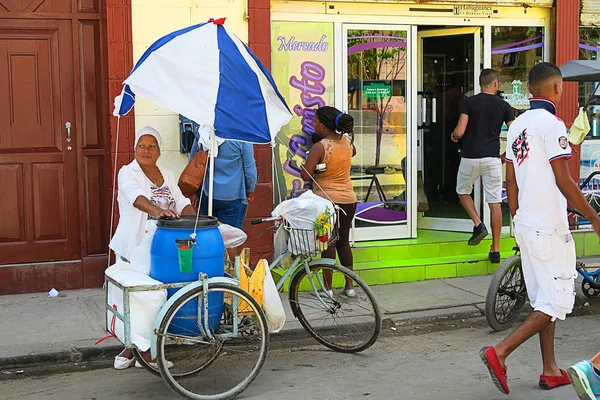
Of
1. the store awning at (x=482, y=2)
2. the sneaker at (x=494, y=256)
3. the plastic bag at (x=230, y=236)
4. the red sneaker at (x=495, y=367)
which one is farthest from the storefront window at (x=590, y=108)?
the plastic bag at (x=230, y=236)

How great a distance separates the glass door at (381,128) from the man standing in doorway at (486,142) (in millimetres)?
747

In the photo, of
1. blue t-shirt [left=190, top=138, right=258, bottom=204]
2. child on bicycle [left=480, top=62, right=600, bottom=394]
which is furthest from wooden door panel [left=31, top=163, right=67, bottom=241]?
child on bicycle [left=480, top=62, right=600, bottom=394]

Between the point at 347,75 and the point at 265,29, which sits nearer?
the point at 265,29

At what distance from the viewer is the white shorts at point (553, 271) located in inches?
195

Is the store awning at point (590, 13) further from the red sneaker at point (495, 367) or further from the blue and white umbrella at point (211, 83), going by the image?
the red sneaker at point (495, 367)

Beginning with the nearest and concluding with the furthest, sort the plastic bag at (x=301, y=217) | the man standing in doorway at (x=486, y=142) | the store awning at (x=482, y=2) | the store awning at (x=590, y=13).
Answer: the plastic bag at (x=301, y=217) → the man standing in doorway at (x=486, y=142) → the store awning at (x=482, y=2) → the store awning at (x=590, y=13)

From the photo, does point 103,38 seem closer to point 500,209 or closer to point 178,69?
point 178,69

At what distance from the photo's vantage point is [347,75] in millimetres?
8891

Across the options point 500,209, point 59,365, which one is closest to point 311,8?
point 500,209

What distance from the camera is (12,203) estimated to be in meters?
7.83

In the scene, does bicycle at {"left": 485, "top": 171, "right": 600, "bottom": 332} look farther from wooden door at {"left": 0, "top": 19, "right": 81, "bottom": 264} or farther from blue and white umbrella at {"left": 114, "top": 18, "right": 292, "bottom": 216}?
wooden door at {"left": 0, "top": 19, "right": 81, "bottom": 264}

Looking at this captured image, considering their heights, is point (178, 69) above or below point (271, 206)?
above

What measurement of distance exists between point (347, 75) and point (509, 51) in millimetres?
2226

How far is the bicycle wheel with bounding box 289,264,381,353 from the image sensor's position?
6.02 meters
